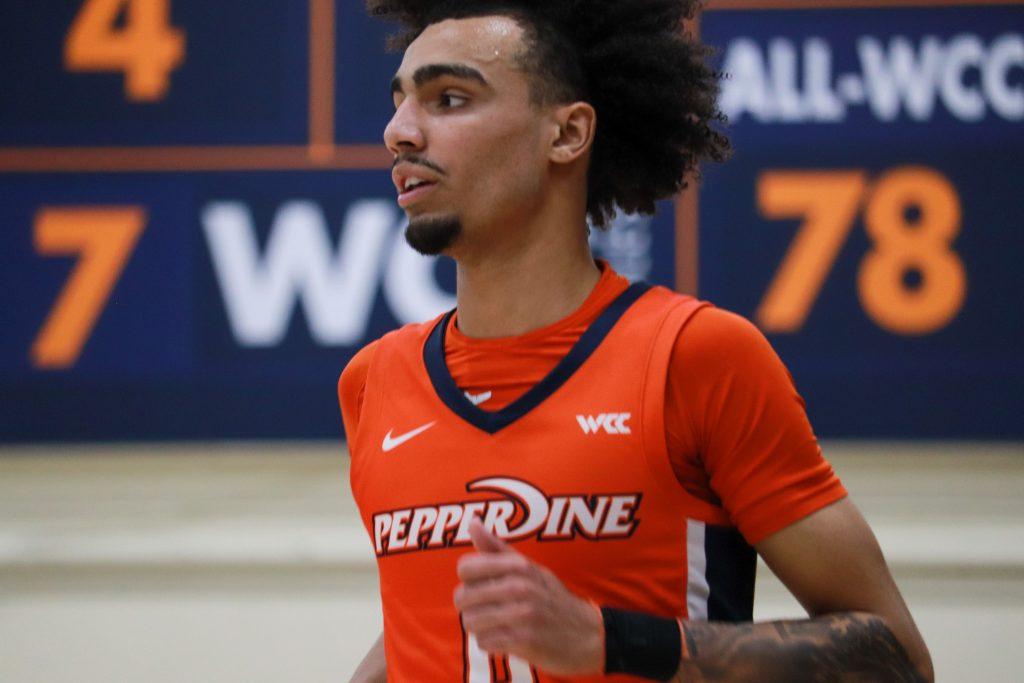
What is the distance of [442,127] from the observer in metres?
1.29

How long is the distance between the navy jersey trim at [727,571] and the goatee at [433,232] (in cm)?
41

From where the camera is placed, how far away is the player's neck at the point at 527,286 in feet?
4.29

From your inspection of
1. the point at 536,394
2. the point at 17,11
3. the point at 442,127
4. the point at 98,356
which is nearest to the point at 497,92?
the point at 442,127

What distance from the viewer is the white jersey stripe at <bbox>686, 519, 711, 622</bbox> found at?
1146 millimetres

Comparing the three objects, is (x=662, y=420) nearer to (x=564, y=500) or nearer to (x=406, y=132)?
(x=564, y=500)

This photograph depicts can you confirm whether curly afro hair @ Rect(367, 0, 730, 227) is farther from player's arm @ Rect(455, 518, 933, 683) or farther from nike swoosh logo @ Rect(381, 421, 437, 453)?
player's arm @ Rect(455, 518, 933, 683)

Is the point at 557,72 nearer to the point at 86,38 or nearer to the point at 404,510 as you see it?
the point at 404,510

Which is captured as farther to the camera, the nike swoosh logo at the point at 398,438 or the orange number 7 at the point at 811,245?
the orange number 7 at the point at 811,245

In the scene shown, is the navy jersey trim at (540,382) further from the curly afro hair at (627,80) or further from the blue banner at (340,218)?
the blue banner at (340,218)

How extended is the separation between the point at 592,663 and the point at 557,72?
674 mm

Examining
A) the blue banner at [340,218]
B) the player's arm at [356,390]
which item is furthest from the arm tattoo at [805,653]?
the blue banner at [340,218]

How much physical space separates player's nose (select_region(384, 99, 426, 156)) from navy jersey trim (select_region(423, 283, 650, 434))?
241mm

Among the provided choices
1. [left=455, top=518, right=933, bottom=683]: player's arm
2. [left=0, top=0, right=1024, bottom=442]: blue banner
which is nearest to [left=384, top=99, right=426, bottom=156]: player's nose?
[left=455, top=518, right=933, bottom=683]: player's arm

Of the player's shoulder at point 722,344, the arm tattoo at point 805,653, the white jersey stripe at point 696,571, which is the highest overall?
the player's shoulder at point 722,344
